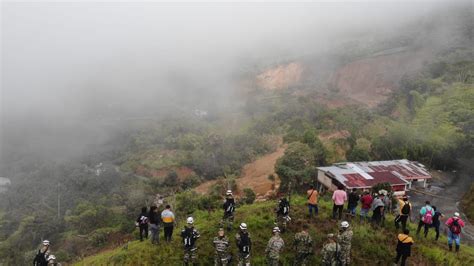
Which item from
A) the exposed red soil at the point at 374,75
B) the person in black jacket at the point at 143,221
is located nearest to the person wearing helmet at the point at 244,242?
the person in black jacket at the point at 143,221

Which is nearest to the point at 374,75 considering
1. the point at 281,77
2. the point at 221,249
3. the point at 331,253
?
the point at 281,77

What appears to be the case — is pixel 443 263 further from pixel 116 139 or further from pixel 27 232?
pixel 116 139

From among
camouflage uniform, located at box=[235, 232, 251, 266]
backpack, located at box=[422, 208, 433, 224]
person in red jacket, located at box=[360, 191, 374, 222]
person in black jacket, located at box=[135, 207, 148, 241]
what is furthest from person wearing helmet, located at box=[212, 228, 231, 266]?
backpack, located at box=[422, 208, 433, 224]

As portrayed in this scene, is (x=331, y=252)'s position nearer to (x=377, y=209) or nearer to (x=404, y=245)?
(x=404, y=245)

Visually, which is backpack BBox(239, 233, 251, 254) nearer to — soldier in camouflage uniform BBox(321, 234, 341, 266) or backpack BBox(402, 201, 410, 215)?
soldier in camouflage uniform BBox(321, 234, 341, 266)

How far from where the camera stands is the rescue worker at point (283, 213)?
1305 cm

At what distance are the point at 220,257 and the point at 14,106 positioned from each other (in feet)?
248

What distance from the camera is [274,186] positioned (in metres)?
32.4

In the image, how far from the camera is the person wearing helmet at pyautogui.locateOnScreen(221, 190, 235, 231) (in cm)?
1292

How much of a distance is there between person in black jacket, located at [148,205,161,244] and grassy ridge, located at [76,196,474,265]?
0.91 feet

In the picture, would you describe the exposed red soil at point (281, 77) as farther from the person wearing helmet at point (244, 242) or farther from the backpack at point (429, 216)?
the person wearing helmet at point (244, 242)

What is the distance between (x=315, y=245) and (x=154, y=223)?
5.19m

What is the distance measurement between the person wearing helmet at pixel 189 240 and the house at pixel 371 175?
1410 centimetres

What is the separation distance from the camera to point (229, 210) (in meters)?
13.0
